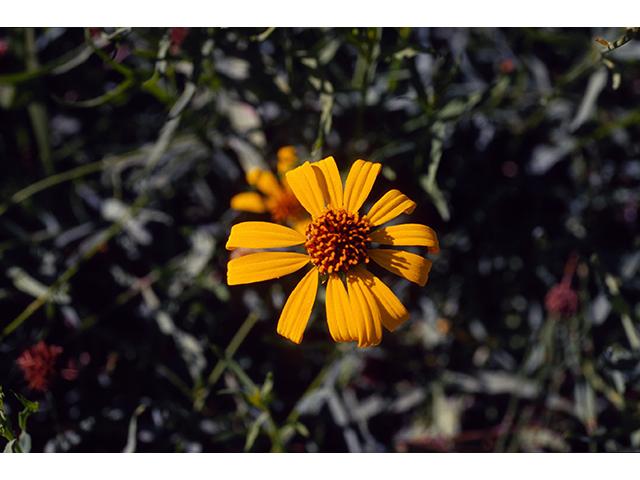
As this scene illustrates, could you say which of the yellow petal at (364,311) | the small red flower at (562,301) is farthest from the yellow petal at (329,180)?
the small red flower at (562,301)

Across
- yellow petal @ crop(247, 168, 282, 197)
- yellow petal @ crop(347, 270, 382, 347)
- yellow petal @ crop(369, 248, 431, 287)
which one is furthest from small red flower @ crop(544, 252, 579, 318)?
yellow petal @ crop(247, 168, 282, 197)

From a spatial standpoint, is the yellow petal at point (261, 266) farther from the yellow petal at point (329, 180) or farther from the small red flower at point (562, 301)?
the small red flower at point (562, 301)

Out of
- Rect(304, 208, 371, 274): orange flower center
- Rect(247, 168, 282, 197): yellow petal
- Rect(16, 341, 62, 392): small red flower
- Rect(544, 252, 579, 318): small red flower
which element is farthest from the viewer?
Rect(544, 252, 579, 318): small red flower

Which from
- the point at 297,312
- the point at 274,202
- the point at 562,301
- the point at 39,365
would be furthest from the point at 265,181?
the point at 562,301

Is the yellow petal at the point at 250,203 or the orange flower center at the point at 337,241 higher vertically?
the yellow petal at the point at 250,203

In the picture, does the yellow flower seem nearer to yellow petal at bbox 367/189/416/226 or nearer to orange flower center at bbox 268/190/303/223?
yellow petal at bbox 367/189/416/226

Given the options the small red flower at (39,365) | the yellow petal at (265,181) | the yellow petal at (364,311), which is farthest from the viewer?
the yellow petal at (265,181)

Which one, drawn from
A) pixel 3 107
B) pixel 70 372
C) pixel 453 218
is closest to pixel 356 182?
pixel 453 218
